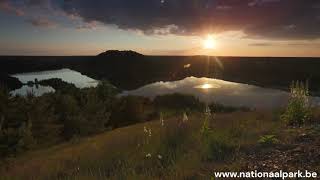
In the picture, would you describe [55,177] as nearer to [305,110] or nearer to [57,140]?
[305,110]

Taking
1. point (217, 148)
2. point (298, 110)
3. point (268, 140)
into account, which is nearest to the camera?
point (217, 148)

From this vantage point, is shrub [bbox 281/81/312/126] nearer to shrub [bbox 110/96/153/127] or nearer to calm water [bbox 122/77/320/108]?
calm water [bbox 122/77/320/108]

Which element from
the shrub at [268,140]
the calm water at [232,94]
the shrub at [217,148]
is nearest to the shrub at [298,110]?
the shrub at [268,140]

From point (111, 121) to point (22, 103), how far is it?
17.0 metres

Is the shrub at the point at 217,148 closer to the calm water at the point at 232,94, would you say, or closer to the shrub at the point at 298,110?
the shrub at the point at 298,110

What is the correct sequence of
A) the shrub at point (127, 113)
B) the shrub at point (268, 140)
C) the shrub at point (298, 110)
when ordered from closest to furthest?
1. the shrub at point (268, 140)
2. the shrub at point (298, 110)
3. the shrub at point (127, 113)

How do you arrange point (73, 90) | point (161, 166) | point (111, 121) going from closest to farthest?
point (161, 166) → point (111, 121) → point (73, 90)

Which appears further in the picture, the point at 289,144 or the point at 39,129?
the point at 39,129

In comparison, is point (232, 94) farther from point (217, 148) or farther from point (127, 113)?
point (217, 148)

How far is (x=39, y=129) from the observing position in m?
30.0

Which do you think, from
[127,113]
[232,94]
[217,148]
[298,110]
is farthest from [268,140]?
[232,94]

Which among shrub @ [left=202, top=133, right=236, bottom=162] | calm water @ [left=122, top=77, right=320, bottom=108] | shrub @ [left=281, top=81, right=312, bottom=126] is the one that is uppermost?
shrub @ [left=281, top=81, right=312, bottom=126]

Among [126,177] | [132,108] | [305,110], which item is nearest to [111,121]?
[132,108]

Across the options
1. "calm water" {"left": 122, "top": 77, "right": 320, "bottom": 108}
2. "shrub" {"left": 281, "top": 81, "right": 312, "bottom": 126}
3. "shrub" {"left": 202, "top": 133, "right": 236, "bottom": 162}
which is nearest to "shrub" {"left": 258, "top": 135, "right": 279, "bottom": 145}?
"shrub" {"left": 202, "top": 133, "right": 236, "bottom": 162}
